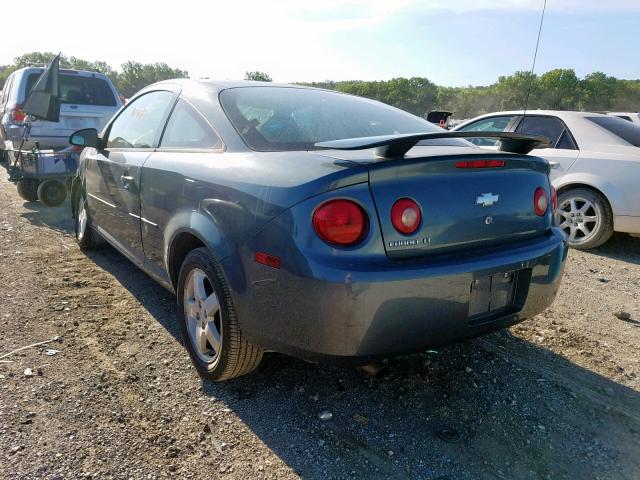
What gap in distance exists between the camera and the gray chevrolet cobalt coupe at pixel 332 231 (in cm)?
191

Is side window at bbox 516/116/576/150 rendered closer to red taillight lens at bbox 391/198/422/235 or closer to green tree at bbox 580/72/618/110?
red taillight lens at bbox 391/198/422/235

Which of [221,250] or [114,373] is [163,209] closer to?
[221,250]

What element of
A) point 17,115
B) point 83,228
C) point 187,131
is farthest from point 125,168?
point 17,115

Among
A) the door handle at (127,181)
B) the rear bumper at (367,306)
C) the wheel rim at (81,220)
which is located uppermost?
the door handle at (127,181)

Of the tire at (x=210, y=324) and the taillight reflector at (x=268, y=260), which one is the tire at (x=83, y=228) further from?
the taillight reflector at (x=268, y=260)

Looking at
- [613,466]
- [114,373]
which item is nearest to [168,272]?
[114,373]

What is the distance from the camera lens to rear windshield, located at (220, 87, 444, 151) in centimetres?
250

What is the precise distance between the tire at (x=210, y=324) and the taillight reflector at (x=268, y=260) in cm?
33

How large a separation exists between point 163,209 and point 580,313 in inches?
122

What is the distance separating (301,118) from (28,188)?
247 inches

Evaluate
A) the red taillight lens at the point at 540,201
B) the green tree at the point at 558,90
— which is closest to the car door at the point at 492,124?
the red taillight lens at the point at 540,201

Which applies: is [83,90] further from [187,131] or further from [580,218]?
[580,218]

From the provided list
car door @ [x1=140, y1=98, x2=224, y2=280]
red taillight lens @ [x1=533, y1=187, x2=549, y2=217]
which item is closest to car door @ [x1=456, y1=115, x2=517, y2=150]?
red taillight lens @ [x1=533, y1=187, x2=549, y2=217]

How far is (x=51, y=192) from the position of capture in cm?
704
